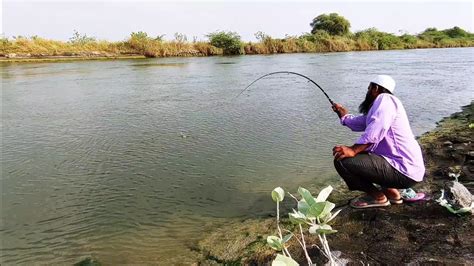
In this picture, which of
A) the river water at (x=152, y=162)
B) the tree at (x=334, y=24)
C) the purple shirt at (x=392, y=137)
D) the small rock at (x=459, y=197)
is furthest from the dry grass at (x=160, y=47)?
the small rock at (x=459, y=197)

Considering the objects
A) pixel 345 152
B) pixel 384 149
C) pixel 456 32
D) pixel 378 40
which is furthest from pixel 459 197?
pixel 456 32

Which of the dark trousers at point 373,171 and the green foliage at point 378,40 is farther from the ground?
the green foliage at point 378,40

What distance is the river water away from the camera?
12.9 feet

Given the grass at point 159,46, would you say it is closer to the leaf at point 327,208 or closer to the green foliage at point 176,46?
the green foliage at point 176,46

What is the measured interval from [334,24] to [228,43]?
25069 millimetres

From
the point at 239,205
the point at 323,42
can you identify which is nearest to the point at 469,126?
the point at 239,205

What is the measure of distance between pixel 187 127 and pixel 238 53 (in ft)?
99.8

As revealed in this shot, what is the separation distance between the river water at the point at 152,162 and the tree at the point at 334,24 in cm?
4583

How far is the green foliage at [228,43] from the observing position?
Result: 37.3 metres

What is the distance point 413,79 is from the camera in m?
15.9

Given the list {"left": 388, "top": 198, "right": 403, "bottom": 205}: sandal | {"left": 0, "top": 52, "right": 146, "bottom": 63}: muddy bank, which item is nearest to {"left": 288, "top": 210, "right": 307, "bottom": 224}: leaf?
{"left": 388, "top": 198, "right": 403, "bottom": 205}: sandal

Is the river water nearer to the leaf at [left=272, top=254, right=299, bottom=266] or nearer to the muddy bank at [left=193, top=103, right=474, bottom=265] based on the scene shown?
the muddy bank at [left=193, top=103, right=474, bottom=265]

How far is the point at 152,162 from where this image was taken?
237 inches

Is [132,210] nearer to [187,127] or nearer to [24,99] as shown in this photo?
[187,127]
